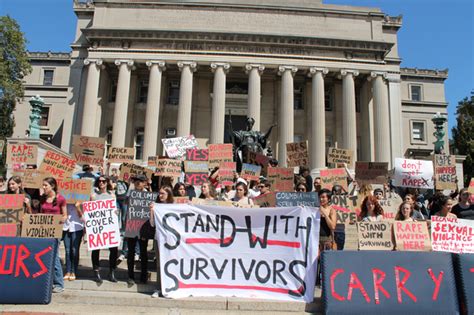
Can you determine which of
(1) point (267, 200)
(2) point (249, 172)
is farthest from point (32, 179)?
(2) point (249, 172)

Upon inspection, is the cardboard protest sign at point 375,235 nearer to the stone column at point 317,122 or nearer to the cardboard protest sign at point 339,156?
the cardboard protest sign at point 339,156

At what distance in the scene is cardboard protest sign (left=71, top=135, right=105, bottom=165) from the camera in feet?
38.2

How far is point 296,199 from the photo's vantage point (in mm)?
8102

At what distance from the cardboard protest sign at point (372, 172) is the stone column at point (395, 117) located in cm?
2415

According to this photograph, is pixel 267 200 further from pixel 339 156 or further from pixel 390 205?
pixel 339 156

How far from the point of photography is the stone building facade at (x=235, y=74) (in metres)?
33.7

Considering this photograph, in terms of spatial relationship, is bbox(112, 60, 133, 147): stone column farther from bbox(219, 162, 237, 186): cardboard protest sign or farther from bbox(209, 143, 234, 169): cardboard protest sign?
Answer: bbox(219, 162, 237, 186): cardboard protest sign

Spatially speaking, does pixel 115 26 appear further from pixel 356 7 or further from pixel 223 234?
pixel 223 234

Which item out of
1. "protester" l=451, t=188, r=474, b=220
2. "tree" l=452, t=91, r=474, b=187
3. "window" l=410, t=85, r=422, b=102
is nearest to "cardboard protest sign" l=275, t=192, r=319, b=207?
"protester" l=451, t=188, r=474, b=220

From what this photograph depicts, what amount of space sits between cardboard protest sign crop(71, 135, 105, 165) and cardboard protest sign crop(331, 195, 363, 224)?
296 inches

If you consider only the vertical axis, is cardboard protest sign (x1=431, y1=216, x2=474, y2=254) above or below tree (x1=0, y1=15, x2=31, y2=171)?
below

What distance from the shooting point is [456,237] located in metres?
6.43

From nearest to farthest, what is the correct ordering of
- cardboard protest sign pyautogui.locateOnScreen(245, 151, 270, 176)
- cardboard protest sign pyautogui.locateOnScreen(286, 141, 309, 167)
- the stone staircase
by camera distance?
the stone staircase → cardboard protest sign pyautogui.locateOnScreen(286, 141, 309, 167) → cardboard protest sign pyautogui.locateOnScreen(245, 151, 270, 176)

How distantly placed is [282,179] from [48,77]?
45408 millimetres
